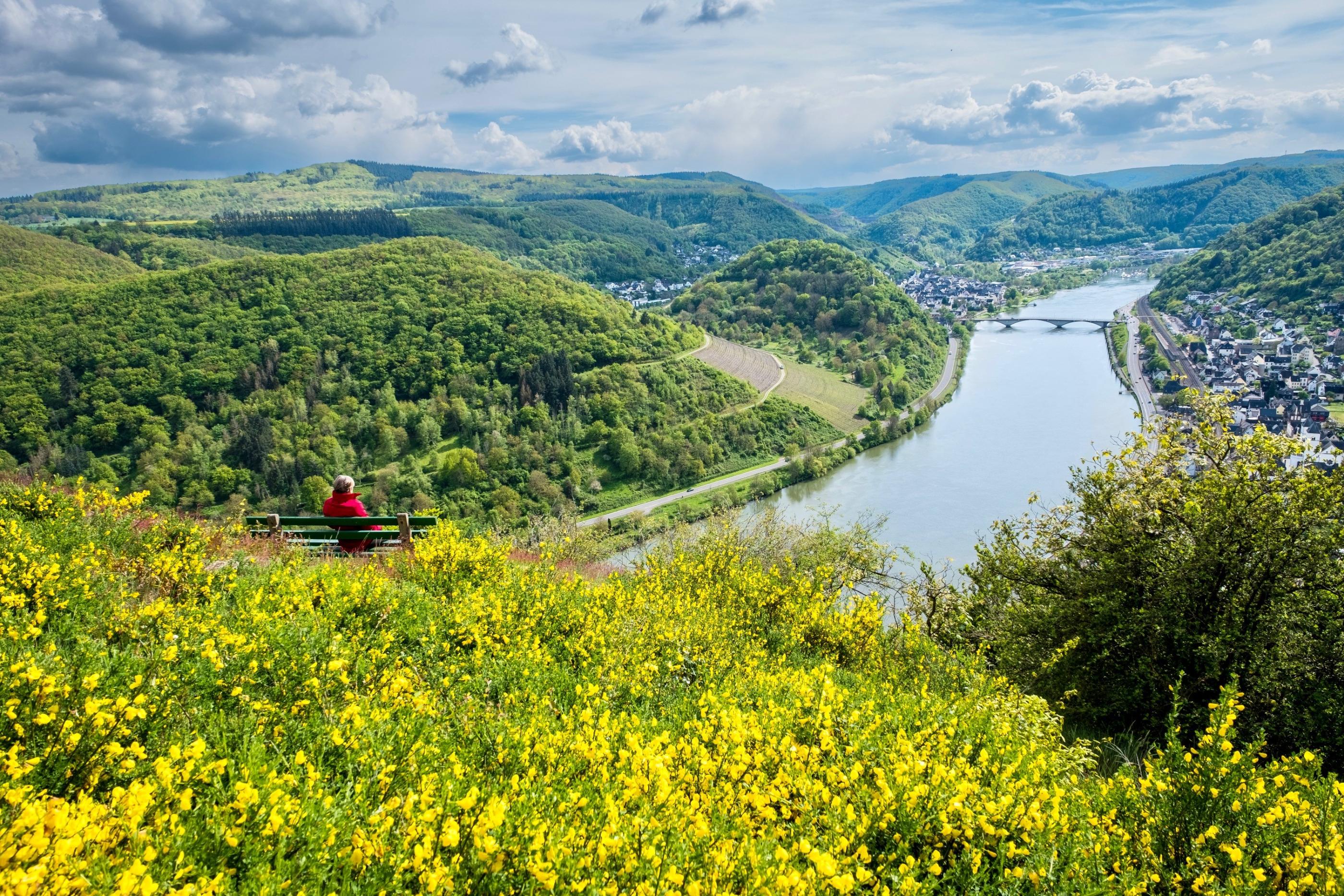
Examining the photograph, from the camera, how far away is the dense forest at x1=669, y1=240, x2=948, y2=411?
266ft

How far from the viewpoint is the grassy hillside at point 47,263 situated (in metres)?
82.3

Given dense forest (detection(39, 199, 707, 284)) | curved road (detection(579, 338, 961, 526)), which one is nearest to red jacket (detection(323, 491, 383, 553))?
curved road (detection(579, 338, 961, 526))

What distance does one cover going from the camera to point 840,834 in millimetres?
3307

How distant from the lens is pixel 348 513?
10258 mm

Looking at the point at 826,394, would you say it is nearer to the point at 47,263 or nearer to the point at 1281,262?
the point at 1281,262

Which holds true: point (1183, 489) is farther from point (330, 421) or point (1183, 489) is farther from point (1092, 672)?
point (330, 421)

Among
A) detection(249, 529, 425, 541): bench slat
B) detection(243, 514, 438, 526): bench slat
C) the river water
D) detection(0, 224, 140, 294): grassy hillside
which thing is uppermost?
detection(0, 224, 140, 294): grassy hillside

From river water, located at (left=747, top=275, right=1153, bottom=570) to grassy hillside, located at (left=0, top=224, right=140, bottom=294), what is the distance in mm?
87593

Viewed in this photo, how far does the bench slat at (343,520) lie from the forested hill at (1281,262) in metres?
100

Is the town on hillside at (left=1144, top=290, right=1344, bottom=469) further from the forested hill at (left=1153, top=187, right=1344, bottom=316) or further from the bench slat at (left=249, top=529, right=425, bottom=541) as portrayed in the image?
the bench slat at (left=249, top=529, right=425, bottom=541)

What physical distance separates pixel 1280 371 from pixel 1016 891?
73335 millimetres

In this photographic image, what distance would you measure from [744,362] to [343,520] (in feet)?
251

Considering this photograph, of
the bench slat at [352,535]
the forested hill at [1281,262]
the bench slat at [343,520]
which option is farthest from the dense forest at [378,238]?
the bench slat at [352,535]

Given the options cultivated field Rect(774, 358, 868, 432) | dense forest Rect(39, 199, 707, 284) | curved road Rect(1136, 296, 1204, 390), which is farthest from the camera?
dense forest Rect(39, 199, 707, 284)
